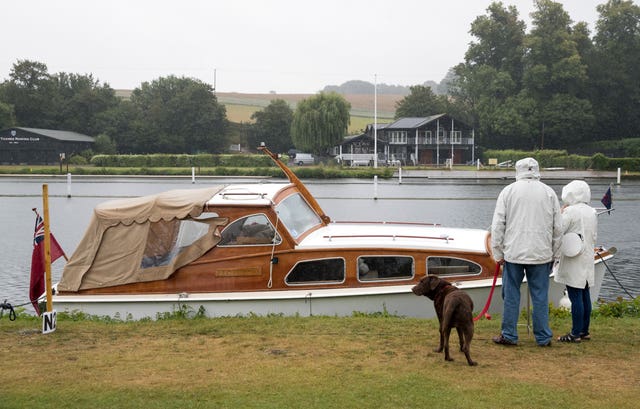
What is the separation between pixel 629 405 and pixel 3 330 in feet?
25.5

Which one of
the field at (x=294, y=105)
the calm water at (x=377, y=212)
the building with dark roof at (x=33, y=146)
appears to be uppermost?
the field at (x=294, y=105)

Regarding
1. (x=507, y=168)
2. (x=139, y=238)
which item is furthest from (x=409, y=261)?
(x=507, y=168)

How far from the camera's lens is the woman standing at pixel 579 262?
8117mm

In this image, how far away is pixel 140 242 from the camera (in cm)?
1153

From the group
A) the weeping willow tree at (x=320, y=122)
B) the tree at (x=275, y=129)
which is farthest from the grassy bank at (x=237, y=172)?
the tree at (x=275, y=129)

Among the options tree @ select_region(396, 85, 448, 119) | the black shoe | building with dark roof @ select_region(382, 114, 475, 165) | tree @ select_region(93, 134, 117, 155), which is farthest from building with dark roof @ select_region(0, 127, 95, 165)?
the black shoe

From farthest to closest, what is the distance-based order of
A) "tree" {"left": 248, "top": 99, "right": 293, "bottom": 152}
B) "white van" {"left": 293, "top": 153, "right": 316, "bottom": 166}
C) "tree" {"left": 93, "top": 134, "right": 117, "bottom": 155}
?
"tree" {"left": 248, "top": 99, "right": 293, "bottom": 152}, "white van" {"left": 293, "top": 153, "right": 316, "bottom": 166}, "tree" {"left": 93, "top": 134, "right": 117, "bottom": 155}

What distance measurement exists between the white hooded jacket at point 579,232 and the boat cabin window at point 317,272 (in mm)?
3982

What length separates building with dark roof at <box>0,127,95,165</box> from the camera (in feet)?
315

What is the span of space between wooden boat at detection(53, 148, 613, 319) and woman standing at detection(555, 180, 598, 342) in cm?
271

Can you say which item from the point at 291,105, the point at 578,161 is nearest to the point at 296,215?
the point at 578,161

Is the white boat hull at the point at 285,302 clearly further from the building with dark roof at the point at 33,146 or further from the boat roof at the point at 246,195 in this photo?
the building with dark roof at the point at 33,146

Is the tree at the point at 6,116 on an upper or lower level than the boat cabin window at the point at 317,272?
upper

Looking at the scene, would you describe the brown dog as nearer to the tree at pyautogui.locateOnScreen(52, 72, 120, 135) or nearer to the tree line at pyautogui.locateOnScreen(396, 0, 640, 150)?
the tree line at pyautogui.locateOnScreen(396, 0, 640, 150)
